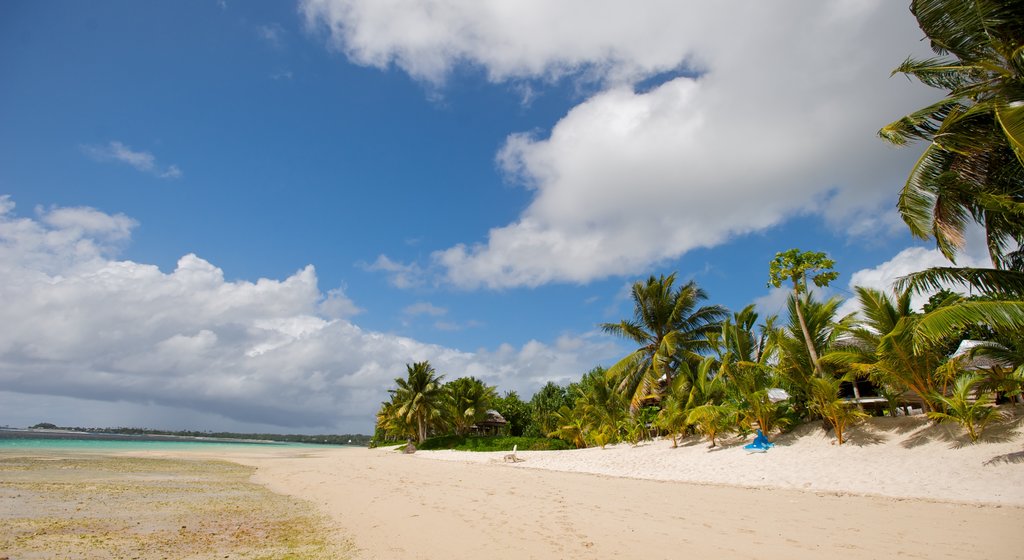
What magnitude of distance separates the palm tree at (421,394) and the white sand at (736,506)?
26.4 metres

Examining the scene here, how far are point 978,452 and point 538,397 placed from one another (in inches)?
1618

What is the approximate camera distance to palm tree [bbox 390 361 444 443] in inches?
1622

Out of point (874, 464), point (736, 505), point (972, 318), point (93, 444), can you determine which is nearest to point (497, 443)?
point (874, 464)

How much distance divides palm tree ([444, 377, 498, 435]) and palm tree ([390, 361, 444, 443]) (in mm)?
1121

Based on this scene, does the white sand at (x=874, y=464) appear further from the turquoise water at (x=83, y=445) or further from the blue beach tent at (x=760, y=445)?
the turquoise water at (x=83, y=445)

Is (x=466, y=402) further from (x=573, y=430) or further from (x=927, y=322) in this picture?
(x=927, y=322)

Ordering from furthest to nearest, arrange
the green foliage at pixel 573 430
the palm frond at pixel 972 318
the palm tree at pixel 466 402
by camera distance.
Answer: the palm tree at pixel 466 402 → the green foliage at pixel 573 430 → the palm frond at pixel 972 318

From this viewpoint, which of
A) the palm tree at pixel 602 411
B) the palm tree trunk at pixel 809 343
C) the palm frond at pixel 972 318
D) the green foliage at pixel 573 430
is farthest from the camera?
the green foliage at pixel 573 430

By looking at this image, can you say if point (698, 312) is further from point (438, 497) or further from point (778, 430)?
point (438, 497)

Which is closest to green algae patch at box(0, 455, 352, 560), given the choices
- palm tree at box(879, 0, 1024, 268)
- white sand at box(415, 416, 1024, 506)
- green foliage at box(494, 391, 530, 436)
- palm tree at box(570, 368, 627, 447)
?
white sand at box(415, 416, 1024, 506)

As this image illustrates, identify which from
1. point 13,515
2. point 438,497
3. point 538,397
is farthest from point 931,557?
point 538,397

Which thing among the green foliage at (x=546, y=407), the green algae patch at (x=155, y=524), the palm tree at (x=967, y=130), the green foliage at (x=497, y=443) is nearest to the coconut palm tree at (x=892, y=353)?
the palm tree at (x=967, y=130)

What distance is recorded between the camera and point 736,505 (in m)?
8.62

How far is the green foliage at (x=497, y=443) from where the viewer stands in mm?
28828
